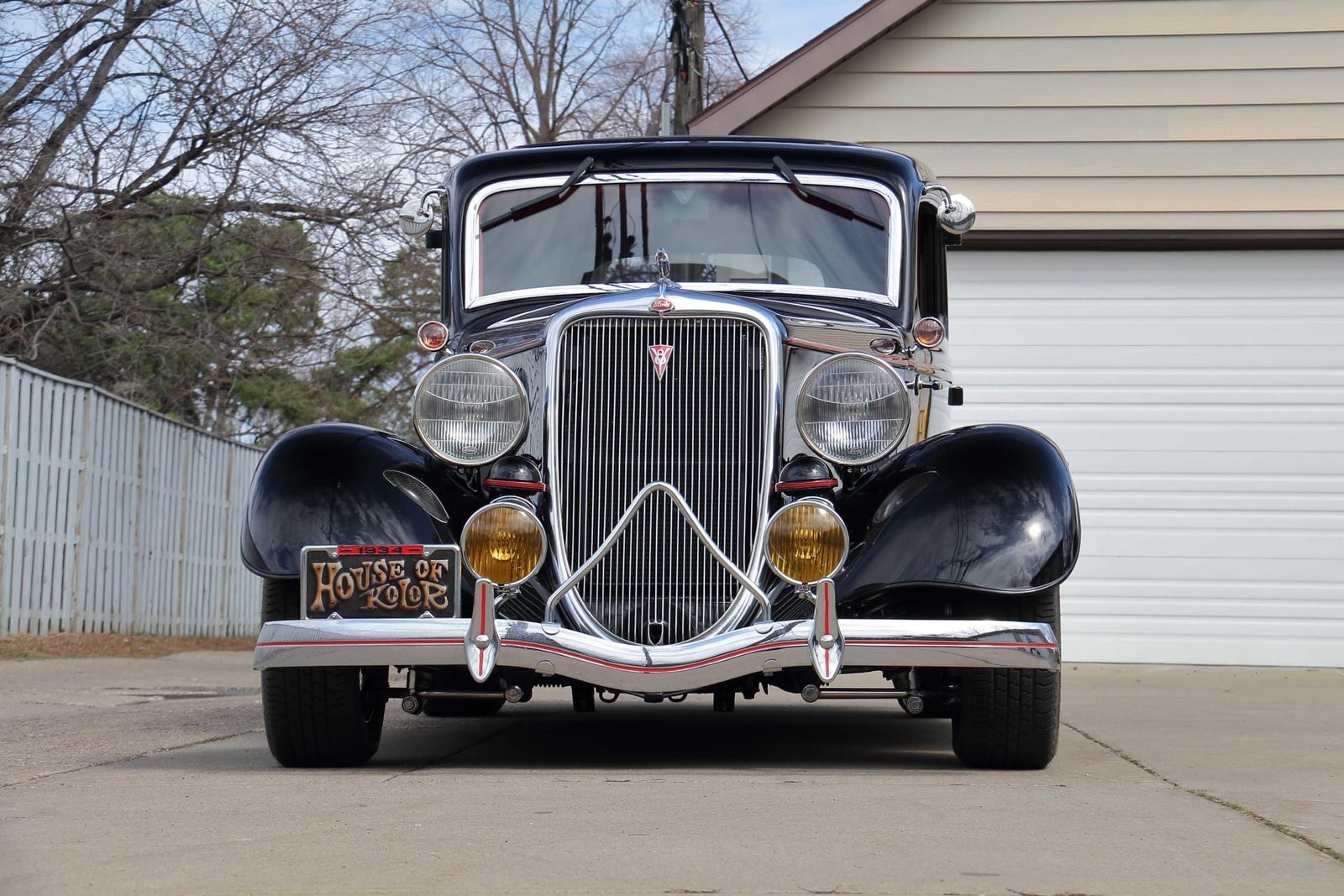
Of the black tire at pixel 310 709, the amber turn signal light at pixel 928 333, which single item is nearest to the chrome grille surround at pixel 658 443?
the black tire at pixel 310 709

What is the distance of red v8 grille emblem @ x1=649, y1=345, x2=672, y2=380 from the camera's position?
5.63 meters

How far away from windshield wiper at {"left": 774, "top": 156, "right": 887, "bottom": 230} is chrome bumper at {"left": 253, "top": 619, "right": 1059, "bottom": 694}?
2.20 metres

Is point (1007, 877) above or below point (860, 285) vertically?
below

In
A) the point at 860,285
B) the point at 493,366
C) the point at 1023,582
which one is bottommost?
the point at 1023,582

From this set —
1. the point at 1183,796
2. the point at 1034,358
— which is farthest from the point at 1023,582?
the point at 1034,358

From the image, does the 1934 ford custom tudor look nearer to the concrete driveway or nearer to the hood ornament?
the hood ornament

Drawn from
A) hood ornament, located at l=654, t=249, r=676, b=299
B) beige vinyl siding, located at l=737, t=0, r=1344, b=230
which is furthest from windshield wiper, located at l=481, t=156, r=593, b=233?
beige vinyl siding, located at l=737, t=0, r=1344, b=230

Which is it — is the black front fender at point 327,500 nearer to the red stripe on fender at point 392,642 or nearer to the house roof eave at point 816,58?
the red stripe on fender at point 392,642

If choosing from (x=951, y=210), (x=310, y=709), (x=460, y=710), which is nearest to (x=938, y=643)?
(x=310, y=709)

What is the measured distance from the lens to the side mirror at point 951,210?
689 cm

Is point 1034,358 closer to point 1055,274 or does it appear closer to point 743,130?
point 1055,274

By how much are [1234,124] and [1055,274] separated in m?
1.63

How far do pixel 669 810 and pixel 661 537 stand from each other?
1.28m

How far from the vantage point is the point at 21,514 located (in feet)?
42.1
